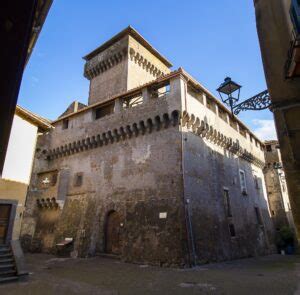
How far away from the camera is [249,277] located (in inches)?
356

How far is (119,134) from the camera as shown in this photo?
51.0 ft

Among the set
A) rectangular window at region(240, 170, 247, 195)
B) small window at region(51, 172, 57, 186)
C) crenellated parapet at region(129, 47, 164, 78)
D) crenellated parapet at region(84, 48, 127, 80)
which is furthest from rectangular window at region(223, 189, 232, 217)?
crenellated parapet at region(84, 48, 127, 80)

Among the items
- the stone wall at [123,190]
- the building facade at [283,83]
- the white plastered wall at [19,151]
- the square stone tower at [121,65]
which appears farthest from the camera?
the square stone tower at [121,65]

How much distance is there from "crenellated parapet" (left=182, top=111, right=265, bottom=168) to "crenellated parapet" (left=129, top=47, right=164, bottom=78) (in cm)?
940

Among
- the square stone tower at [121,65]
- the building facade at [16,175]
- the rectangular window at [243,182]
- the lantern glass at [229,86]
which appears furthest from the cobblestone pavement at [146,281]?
the square stone tower at [121,65]

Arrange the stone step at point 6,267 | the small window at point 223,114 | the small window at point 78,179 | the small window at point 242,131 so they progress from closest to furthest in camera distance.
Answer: the stone step at point 6,267 < the small window at point 78,179 < the small window at point 223,114 < the small window at point 242,131

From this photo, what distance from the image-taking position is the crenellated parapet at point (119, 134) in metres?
13.7

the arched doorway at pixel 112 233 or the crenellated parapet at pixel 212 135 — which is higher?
the crenellated parapet at pixel 212 135

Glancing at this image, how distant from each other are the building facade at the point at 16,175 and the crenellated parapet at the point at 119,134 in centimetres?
516

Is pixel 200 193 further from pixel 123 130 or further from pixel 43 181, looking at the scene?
pixel 43 181

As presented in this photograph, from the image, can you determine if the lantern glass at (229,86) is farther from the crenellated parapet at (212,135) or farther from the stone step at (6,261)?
the stone step at (6,261)

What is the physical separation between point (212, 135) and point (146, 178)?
5373 millimetres

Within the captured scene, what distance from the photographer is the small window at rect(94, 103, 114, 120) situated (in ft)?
59.0

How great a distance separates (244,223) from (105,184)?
10.0 meters
